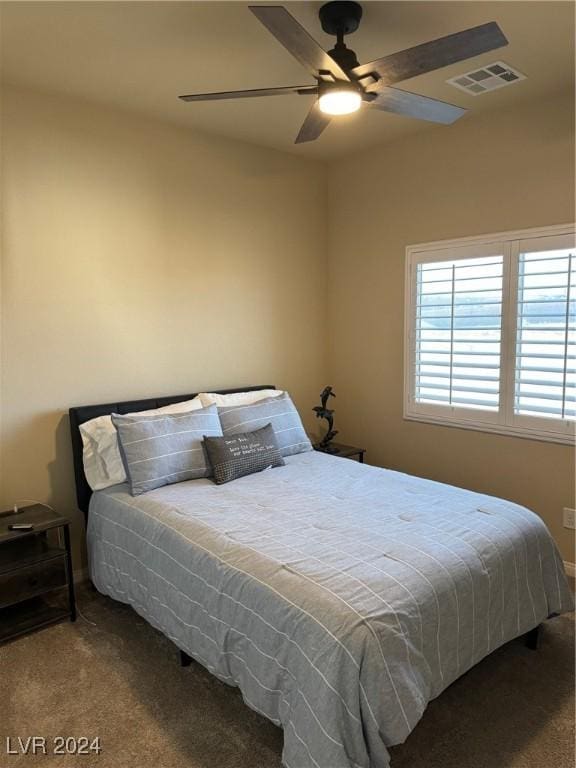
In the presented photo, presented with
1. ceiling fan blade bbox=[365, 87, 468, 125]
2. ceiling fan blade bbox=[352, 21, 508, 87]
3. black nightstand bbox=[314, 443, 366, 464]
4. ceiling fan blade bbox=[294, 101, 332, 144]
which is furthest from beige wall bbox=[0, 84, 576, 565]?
ceiling fan blade bbox=[352, 21, 508, 87]

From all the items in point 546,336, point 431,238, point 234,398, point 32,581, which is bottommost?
point 32,581

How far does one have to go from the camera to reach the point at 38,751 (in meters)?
1.98

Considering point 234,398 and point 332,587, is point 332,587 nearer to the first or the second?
Answer: point 332,587

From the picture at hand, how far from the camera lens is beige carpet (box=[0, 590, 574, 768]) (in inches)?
76.0

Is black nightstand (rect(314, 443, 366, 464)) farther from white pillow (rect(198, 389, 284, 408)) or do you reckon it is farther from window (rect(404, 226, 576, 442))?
white pillow (rect(198, 389, 284, 408))

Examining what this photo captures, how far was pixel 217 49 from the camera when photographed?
2.49 m

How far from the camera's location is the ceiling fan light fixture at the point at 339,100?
209 cm

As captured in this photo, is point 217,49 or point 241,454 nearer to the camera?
point 217,49

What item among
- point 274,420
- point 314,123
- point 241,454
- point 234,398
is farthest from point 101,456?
point 314,123

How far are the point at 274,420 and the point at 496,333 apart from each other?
1.53 metres

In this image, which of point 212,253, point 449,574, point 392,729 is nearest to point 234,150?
point 212,253

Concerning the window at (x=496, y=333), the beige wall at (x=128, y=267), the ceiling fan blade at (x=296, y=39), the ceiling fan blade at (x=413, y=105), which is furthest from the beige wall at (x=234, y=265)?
the ceiling fan blade at (x=296, y=39)

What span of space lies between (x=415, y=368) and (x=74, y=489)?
244cm

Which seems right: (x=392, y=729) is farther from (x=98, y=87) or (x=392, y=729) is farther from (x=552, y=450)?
(x=98, y=87)
